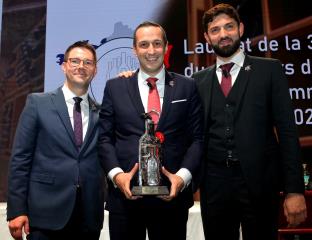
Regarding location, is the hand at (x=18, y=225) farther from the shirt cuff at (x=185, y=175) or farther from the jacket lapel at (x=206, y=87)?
the jacket lapel at (x=206, y=87)

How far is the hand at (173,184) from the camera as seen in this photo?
1.69 m

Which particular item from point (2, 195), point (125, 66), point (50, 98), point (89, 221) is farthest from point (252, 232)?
point (2, 195)

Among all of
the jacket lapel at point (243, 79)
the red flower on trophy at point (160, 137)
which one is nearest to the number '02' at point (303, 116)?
the jacket lapel at point (243, 79)

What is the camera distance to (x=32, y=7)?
400 centimetres

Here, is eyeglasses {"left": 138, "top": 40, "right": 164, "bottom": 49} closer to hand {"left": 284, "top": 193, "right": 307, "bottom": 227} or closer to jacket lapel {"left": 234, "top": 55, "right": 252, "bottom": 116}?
jacket lapel {"left": 234, "top": 55, "right": 252, "bottom": 116}

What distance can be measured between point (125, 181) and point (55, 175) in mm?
530

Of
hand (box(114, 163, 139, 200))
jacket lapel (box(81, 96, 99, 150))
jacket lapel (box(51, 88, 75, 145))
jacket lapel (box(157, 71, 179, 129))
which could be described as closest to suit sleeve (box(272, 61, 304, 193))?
jacket lapel (box(157, 71, 179, 129))

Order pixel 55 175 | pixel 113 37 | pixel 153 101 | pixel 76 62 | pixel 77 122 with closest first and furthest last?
1. pixel 153 101
2. pixel 55 175
3. pixel 77 122
4. pixel 76 62
5. pixel 113 37

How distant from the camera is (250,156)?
1.92m

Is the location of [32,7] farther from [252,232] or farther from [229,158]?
[252,232]

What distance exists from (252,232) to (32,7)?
330cm

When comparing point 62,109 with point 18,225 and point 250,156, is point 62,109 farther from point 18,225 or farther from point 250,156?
point 250,156

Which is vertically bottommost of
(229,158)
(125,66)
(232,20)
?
(229,158)

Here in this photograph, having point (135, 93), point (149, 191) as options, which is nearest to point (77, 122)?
point (135, 93)
